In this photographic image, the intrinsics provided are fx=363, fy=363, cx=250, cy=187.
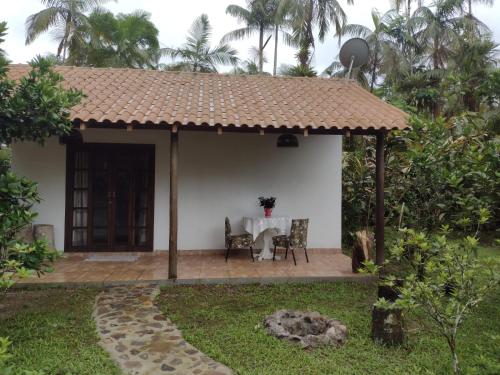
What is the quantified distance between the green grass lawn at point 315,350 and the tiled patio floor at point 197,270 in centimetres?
26

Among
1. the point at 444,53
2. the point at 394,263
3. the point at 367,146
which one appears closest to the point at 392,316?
the point at 394,263

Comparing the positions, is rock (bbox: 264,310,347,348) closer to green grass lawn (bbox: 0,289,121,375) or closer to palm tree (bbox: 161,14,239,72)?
green grass lawn (bbox: 0,289,121,375)

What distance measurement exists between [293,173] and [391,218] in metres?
2.34

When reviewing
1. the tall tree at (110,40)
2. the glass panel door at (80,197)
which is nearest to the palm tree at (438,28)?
the tall tree at (110,40)

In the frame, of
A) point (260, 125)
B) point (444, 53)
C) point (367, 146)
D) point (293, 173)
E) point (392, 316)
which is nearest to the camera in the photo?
point (392, 316)

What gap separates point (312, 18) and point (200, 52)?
24.5 ft

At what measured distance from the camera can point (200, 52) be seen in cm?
2222

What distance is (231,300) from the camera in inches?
215

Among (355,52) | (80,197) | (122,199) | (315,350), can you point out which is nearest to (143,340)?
(315,350)

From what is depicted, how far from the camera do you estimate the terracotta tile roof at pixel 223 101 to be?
6.12m

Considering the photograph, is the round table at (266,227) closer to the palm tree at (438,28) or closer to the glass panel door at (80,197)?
the glass panel door at (80,197)

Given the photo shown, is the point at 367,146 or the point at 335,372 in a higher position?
the point at 367,146

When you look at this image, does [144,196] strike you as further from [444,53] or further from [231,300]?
[444,53]

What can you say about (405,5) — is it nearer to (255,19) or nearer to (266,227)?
(255,19)
